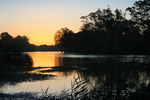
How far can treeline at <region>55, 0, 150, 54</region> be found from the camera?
51469 millimetres

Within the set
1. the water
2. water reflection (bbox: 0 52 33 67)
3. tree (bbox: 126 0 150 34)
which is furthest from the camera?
tree (bbox: 126 0 150 34)

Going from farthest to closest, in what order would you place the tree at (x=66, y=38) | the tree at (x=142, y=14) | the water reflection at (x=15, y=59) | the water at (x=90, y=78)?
the tree at (x=66, y=38), the tree at (x=142, y=14), the water reflection at (x=15, y=59), the water at (x=90, y=78)

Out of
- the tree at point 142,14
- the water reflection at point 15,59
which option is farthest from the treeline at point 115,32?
the water reflection at point 15,59

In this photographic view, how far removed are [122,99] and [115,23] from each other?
76.8 meters

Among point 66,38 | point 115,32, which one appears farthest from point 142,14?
point 66,38

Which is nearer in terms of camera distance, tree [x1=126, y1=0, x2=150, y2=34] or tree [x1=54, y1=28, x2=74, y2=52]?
tree [x1=126, y1=0, x2=150, y2=34]

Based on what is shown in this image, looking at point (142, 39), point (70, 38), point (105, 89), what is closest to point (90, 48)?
point (70, 38)

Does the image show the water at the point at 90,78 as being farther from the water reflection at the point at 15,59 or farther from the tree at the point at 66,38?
the tree at the point at 66,38

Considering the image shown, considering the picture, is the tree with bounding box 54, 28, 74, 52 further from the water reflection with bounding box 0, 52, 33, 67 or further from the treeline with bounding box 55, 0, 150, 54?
the water reflection with bounding box 0, 52, 33, 67

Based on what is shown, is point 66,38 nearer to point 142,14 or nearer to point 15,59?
point 142,14

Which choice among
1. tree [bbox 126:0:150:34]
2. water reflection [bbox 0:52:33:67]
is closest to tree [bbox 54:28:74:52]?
tree [bbox 126:0:150:34]

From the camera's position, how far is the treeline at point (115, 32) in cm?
5147

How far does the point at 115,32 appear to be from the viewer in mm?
78000

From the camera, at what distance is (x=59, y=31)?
13275 centimetres
